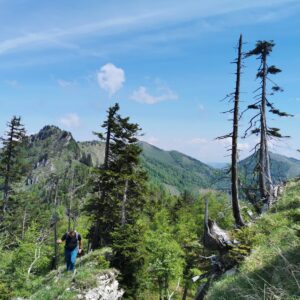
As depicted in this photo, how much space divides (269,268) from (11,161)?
36.6 metres

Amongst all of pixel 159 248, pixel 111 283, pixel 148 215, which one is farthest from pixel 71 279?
pixel 148 215

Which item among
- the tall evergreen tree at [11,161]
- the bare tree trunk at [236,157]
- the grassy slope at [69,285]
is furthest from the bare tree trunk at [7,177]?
the bare tree trunk at [236,157]

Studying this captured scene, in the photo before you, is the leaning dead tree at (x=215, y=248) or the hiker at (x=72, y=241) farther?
the hiker at (x=72, y=241)

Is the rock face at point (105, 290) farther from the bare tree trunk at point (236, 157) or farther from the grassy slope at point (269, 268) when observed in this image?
the grassy slope at point (269, 268)

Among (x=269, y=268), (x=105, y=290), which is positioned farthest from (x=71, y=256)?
(x=269, y=268)

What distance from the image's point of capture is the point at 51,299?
1750 cm

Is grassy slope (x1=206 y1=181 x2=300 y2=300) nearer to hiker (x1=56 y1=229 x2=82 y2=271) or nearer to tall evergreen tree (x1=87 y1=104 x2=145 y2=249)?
hiker (x1=56 y1=229 x2=82 y2=271)

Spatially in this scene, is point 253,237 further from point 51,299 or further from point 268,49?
point 268,49

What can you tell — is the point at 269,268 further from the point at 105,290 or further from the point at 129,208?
the point at 129,208

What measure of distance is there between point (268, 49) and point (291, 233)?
699 inches

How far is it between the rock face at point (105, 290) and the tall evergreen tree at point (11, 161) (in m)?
21.8

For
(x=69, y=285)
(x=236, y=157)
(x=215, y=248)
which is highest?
(x=236, y=157)

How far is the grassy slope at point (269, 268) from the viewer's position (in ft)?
24.0

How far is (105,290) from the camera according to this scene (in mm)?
21062
